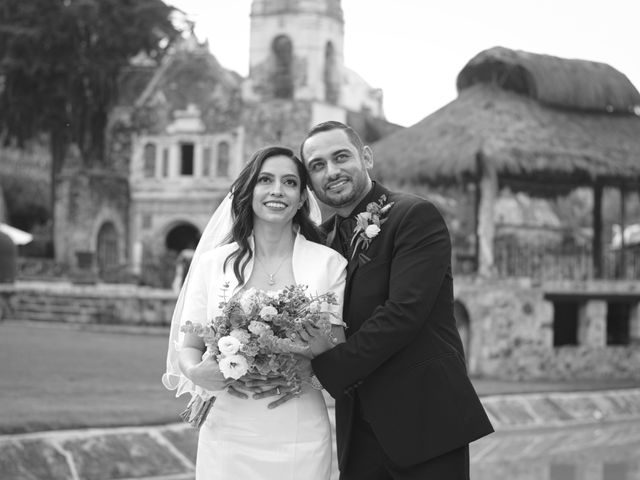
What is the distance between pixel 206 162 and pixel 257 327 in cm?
3222

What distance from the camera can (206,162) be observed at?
119 ft

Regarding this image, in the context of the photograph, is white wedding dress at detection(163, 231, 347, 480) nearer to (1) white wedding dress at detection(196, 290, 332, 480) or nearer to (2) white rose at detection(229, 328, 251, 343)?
(1) white wedding dress at detection(196, 290, 332, 480)

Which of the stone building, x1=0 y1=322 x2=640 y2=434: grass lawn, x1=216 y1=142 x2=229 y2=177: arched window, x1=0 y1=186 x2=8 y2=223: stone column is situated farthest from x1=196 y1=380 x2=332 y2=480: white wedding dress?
x1=0 y1=186 x2=8 y2=223: stone column

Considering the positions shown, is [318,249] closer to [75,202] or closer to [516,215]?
[516,215]

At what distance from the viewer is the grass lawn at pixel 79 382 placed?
938cm

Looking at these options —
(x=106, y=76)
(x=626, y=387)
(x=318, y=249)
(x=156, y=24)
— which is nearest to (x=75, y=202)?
(x=106, y=76)

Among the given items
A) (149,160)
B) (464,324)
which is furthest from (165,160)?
(464,324)

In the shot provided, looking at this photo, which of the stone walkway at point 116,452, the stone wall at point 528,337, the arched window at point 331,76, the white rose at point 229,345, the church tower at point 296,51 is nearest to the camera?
the white rose at point 229,345

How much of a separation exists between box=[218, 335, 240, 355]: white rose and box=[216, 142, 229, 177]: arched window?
31819 millimetres

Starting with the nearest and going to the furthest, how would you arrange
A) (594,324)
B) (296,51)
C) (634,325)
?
(594,324) → (634,325) → (296,51)

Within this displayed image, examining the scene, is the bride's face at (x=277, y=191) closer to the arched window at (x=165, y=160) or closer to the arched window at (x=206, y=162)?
the arched window at (x=206, y=162)

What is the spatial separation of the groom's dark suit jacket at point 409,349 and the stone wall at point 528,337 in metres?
12.2

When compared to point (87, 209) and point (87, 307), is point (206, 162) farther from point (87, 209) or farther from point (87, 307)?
point (87, 307)

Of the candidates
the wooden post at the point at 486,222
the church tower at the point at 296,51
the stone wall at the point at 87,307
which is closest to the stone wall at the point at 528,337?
the wooden post at the point at 486,222
